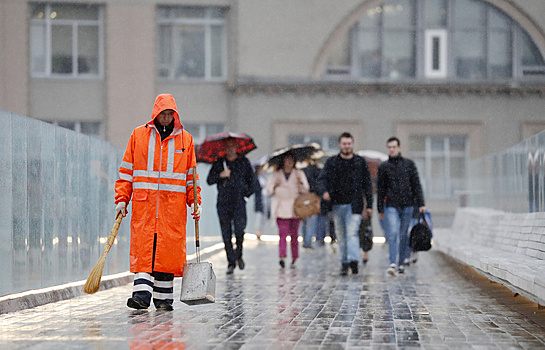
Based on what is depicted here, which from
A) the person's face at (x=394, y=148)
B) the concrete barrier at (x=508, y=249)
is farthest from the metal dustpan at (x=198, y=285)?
the person's face at (x=394, y=148)

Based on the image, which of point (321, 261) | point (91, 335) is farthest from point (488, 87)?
point (91, 335)

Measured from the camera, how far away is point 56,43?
32531 millimetres

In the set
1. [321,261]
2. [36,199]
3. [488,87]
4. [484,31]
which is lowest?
[321,261]

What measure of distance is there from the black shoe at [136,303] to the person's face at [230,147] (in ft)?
17.4

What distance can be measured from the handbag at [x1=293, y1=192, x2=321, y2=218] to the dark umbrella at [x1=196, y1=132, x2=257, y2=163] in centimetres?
169

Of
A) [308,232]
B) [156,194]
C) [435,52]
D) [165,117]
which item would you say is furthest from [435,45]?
[156,194]

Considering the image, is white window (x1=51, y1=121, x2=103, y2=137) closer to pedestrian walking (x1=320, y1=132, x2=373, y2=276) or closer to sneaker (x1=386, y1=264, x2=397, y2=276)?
pedestrian walking (x1=320, y1=132, x2=373, y2=276)

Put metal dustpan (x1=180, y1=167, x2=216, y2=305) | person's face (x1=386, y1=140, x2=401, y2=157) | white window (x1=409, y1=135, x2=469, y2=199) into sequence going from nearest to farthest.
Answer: metal dustpan (x1=180, y1=167, x2=216, y2=305) → person's face (x1=386, y1=140, x2=401, y2=157) → white window (x1=409, y1=135, x2=469, y2=199)

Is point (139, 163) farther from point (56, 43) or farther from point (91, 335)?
point (56, 43)

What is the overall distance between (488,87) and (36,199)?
25.4m

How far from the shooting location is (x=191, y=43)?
33.0 meters

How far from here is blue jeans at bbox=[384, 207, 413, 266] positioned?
13766 mm

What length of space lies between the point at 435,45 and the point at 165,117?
82.4ft

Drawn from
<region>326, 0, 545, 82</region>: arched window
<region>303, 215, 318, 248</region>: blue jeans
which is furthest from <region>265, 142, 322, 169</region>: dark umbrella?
<region>326, 0, 545, 82</region>: arched window
